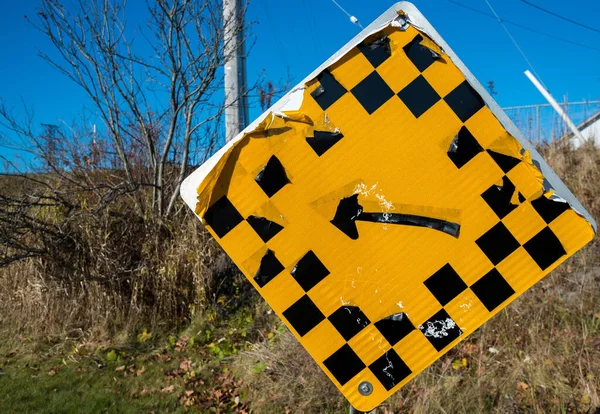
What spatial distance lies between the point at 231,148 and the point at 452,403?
2506 millimetres

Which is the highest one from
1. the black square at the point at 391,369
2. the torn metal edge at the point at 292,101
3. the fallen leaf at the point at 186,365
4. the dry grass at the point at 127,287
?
the dry grass at the point at 127,287

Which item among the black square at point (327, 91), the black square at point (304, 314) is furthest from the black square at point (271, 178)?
the black square at point (304, 314)

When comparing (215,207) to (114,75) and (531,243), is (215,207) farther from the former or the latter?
(114,75)

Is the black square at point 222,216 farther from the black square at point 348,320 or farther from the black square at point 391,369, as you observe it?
the black square at point 391,369

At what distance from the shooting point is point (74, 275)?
5277mm

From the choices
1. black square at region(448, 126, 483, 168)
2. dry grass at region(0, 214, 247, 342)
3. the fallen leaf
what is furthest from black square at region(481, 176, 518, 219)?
dry grass at region(0, 214, 247, 342)

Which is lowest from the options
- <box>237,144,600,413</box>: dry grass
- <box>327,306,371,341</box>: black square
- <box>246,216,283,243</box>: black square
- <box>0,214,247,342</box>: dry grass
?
<box>237,144,600,413</box>: dry grass

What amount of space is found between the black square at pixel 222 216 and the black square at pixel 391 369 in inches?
23.2

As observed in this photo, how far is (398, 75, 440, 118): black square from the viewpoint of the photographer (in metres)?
1.23

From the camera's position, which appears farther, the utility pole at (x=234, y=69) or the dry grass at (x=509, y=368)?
the utility pole at (x=234, y=69)

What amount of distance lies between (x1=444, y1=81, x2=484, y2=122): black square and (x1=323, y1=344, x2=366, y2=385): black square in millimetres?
755

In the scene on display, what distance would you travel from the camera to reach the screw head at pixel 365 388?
1276 millimetres

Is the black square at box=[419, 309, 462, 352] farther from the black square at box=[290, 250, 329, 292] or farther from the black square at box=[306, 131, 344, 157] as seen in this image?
the black square at box=[306, 131, 344, 157]

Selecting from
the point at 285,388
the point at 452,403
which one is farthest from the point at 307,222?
the point at 285,388
